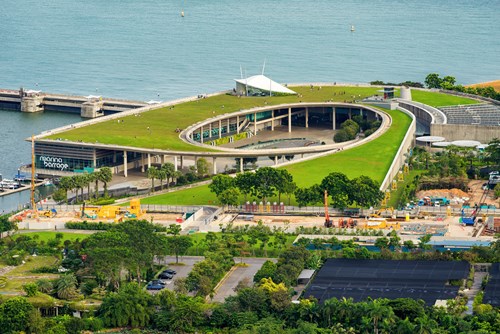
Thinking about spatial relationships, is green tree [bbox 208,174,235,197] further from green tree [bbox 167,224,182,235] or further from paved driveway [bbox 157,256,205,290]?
paved driveway [bbox 157,256,205,290]

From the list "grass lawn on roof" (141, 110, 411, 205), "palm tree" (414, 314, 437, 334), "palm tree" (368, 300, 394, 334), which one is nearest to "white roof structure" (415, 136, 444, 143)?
"grass lawn on roof" (141, 110, 411, 205)

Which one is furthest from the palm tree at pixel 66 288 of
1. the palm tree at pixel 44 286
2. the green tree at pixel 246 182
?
the green tree at pixel 246 182

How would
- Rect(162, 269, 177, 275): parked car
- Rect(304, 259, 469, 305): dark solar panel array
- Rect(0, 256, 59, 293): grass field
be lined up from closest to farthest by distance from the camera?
Rect(304, 259, 469, 305): dark solar panel array < Rect(0, 256, 59, 293): grass field < Rect(162, 269, 177, 275): parked car

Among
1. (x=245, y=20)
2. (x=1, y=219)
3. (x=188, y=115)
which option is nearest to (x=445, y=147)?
(x=188, y=115)

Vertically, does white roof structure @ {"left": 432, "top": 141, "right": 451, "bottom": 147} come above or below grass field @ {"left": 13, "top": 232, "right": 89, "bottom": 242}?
above

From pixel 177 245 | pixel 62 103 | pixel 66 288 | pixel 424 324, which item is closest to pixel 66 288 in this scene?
pixel 66 288

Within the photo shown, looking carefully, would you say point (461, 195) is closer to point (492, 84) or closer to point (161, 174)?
point (161, 174)

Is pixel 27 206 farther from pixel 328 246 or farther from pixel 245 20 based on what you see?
pixel 245 20
